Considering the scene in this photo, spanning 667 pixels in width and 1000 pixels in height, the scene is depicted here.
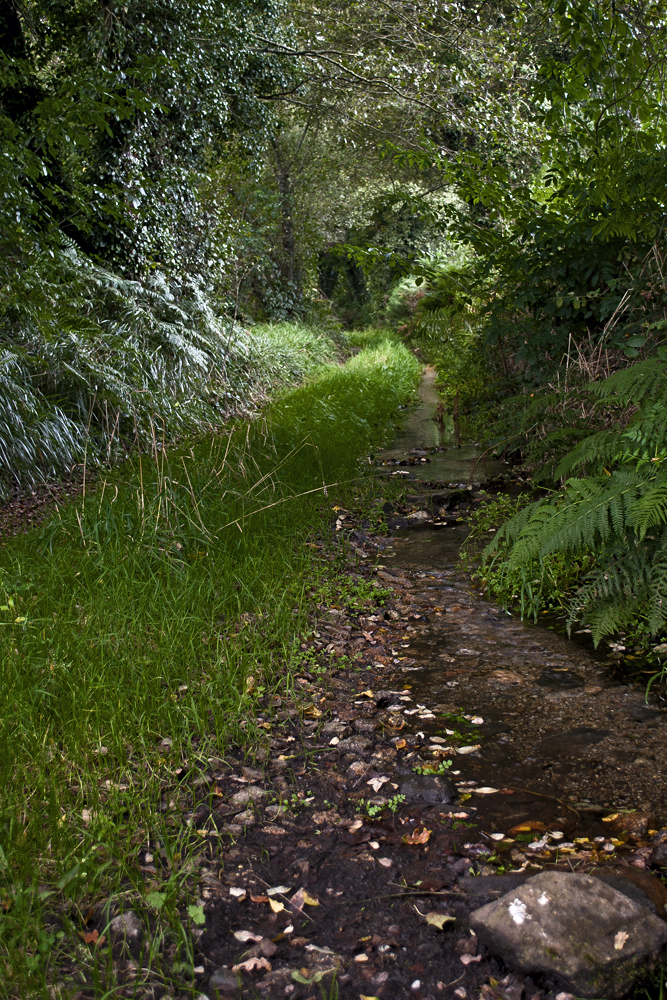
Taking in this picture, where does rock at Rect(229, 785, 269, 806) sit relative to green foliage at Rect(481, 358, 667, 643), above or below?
below

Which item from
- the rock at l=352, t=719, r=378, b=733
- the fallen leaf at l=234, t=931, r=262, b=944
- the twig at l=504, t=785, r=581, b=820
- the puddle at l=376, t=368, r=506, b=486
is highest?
the fallen leaf at l=234, t=931, r=262, b=944

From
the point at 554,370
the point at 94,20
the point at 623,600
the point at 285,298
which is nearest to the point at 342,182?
the point at 285,298

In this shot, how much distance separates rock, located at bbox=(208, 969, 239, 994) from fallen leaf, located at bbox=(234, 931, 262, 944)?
11 cm

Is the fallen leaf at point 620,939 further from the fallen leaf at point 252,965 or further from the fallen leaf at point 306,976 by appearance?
the fallen leaf at point 252,965

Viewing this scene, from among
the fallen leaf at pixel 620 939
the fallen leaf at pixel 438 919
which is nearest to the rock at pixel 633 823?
the fallen leaf at pixel 620 939

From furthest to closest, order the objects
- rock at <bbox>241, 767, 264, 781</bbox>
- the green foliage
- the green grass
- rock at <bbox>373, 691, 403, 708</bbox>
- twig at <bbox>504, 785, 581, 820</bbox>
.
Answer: rock at <bbox>373, 691, 403, 708</bbox>
the green foliage
rock at <bbox>241, 767, 264, 781</bbox>
twig at <bbox>504, 785, 581, 820</bbox>
the green grass

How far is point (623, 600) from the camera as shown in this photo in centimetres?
353

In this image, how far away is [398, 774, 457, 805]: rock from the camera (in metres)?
2.61

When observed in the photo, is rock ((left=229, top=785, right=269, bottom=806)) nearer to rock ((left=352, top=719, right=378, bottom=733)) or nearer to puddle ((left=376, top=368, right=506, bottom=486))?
rock ((left=352, top=719, right=378, bottom=733))

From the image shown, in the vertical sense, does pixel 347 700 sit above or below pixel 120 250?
below

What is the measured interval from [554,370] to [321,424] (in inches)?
114

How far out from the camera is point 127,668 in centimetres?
305

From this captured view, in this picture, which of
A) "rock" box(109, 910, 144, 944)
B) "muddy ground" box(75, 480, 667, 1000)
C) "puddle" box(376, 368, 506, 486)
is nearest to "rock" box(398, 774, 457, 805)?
"muddy ground" box(75, 480, 667, 1000)

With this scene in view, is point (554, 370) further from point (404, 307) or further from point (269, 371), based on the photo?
point (404, 307)
